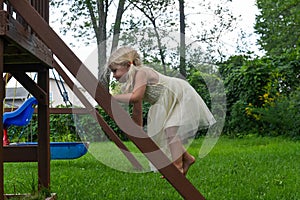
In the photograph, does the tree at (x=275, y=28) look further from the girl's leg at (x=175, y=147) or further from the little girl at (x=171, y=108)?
the girl's leg at (x=175, y=147)

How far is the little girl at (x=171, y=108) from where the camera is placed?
357 cm

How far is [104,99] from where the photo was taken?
7.55 ft

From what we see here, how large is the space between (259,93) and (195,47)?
5.47 m

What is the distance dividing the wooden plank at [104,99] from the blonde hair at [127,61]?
39.9 inches

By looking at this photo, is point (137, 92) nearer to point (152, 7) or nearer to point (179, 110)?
point (179, 110)

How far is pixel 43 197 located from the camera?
2986 millimetres

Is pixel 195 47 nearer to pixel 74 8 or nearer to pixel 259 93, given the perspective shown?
pixel 259 93

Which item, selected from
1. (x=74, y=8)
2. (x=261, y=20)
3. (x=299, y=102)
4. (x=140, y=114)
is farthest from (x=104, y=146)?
(x=261, y=20)

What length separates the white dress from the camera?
12.1 ft

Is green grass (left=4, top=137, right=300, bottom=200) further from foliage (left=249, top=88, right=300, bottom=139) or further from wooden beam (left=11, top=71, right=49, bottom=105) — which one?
foliage (left=249, top=88, right=300, bottom=139)

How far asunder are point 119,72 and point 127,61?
0.33 ft

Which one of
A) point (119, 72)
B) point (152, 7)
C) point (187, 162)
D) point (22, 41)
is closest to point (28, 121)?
point (119, 72)

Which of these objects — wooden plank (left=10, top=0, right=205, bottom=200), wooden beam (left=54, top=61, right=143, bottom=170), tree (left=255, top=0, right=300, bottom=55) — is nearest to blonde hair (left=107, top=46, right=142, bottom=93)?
wooden beam (left=54, top=61, right=143, bottom=170)

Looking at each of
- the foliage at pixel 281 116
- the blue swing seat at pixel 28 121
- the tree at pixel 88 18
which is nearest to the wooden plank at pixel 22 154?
the blue swing seat at pixel 28 121
